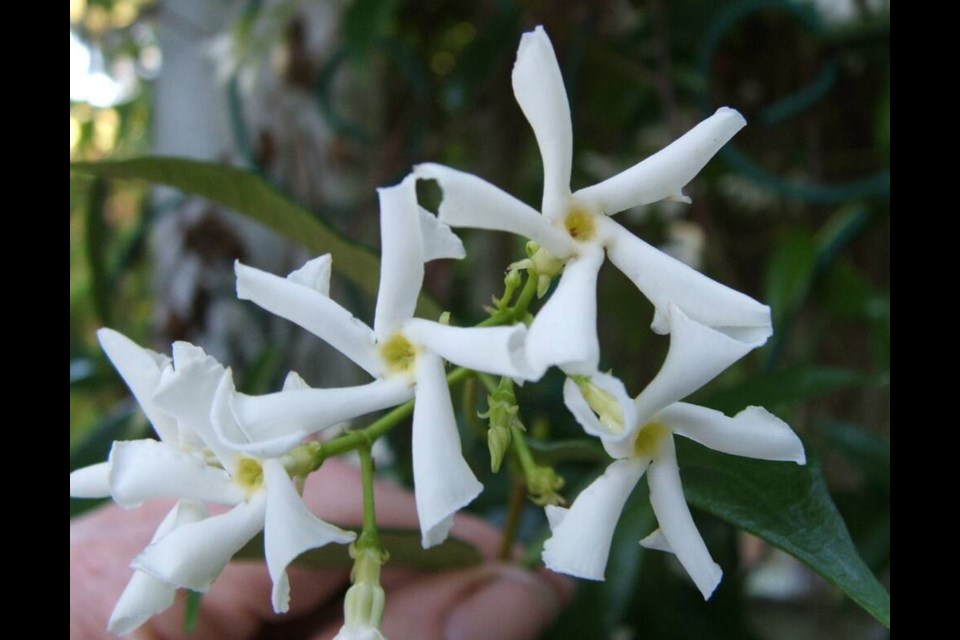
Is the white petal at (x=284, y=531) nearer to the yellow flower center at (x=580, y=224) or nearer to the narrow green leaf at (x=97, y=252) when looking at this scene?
the yellow flower center at (x=580, y=224)

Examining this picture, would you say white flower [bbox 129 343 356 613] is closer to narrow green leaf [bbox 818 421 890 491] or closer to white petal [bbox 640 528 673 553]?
white petal [bbox 640 528 673 553]

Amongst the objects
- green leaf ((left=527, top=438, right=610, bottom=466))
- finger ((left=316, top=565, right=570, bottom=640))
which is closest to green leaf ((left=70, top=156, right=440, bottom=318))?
green leaf ((left=527, top=438, right=610, bottom=466))

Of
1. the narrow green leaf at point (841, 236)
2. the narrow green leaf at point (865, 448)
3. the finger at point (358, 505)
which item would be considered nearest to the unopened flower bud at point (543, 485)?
the finger at point (358, 505)

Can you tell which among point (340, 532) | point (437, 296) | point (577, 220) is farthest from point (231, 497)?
point (437, 296)

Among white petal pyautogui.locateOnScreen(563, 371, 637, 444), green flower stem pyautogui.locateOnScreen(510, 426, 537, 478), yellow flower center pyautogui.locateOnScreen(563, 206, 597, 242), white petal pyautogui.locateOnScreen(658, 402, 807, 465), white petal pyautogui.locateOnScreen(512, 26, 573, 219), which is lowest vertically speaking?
green flower stem pyautogui.locateOnScreen(510, 426, 537, 478)

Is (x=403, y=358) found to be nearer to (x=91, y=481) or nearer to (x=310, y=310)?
(x=310, y=310)
